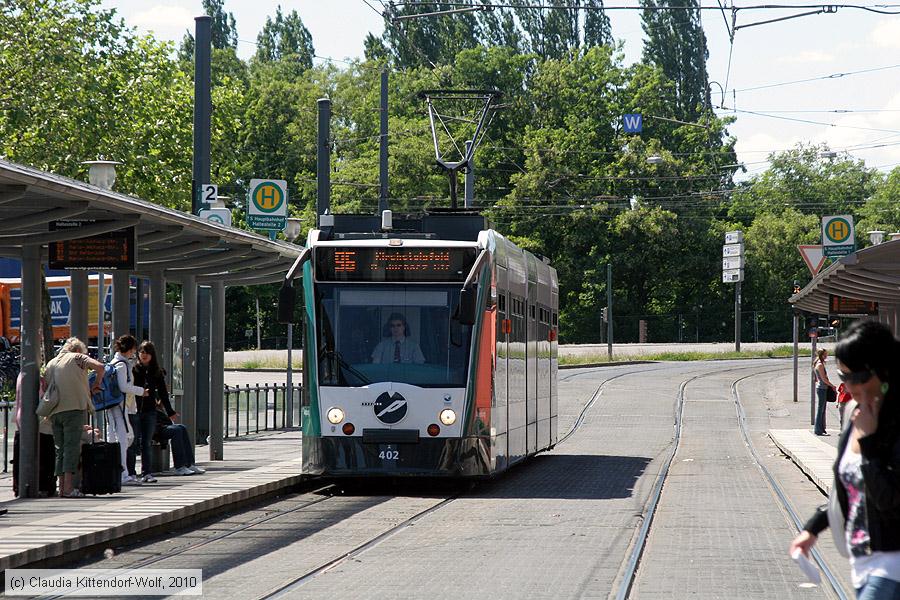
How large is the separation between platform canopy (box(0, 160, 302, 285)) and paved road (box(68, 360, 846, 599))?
9.16 ft

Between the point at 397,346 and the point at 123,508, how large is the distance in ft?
12.8

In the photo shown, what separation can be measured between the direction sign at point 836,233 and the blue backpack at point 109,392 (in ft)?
50.3

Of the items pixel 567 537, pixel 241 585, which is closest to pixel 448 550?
pixel 567 537

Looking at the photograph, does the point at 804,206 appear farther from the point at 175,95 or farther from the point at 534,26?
the point at 175,95

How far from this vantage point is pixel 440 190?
77500mm

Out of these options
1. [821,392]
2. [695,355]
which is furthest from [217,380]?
[695,355]

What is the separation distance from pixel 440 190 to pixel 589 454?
53513 mm

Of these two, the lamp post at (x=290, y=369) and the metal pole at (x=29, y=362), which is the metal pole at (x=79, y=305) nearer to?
the metal pole at (x=29, y=362)

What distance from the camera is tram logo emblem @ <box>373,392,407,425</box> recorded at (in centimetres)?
1620

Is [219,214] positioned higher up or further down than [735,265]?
further down

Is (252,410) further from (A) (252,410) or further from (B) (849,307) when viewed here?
(B) (849,307)

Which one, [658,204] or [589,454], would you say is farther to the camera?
[658,204]

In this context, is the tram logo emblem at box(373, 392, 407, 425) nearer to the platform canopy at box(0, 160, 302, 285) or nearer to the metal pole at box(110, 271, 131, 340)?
the platform canopy at box(0, 160, 302, 285)

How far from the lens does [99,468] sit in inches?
586
